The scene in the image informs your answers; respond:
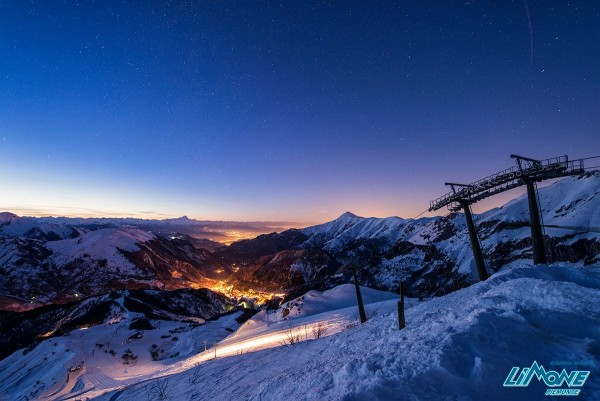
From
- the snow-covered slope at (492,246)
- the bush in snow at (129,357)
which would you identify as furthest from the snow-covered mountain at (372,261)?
the bush in snow at (129,357)

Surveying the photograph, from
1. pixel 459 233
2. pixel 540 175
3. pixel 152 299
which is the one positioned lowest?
pixel 152 299

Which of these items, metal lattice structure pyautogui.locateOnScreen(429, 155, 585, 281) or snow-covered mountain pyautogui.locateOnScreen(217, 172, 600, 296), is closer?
metal lattice structure pyautogui.locateOnScreen(429, 155, 585, 281)

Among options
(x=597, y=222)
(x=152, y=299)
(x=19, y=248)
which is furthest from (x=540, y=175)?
(x=19, y=248)

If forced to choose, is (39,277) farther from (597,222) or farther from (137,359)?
(597,222)

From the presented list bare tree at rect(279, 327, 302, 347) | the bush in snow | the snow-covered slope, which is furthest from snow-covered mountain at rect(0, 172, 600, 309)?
bare tree at rect(279, 327, 302, 347)

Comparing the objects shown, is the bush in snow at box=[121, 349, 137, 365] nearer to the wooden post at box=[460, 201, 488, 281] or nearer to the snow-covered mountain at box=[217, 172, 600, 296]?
the wooden post at box=[460, 201, 488, 281]

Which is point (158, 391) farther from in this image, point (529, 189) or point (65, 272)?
point (65, 272)

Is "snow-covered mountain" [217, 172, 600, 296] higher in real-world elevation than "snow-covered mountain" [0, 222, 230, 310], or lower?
higher

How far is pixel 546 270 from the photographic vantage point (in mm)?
11844

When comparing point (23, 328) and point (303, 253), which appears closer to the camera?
point (23, 328)

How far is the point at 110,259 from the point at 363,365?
22297cm

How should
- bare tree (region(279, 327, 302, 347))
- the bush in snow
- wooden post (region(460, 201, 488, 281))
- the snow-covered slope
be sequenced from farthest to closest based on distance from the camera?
the snow-covered slope < the bush in snow < wooden post (region(460, 201, 488, 281)) < bare tree (region(279, 327, 302, 347))

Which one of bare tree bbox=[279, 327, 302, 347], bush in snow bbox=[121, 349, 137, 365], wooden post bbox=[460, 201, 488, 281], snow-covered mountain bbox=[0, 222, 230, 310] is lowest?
snow-covered mountain bbox=[0, 222, 230, 310]

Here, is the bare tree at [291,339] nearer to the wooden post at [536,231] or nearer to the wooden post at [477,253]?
the wooden post at [477,253]
